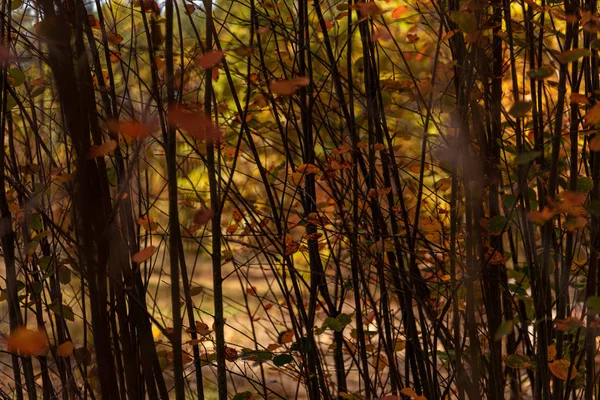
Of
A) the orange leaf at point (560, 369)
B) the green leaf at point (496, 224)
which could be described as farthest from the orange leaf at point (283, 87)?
the orange leaf at point (560, 369)

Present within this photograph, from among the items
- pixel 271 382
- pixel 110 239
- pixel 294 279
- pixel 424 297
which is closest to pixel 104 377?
pixel 110 239

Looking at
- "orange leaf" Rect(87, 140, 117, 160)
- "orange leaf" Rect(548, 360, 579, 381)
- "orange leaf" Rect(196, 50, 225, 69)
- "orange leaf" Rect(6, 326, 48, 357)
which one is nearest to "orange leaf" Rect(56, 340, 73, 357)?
"orange leaf" Rect(6, 326, 48, 357)

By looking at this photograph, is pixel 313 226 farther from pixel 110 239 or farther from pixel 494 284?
pixel 110 239

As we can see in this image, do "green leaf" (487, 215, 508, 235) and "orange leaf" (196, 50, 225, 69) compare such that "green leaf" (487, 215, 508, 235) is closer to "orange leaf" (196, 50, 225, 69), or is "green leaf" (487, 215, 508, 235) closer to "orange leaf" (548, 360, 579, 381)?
"orange leaf" (548, 360, 579, 381)

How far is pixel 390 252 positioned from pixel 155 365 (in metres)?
0.68

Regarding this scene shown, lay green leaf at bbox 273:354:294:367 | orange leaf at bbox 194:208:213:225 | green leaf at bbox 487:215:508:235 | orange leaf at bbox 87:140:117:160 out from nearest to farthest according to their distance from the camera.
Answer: orange leaf at bbox 87:140:117:160
orange leaf at bbox 194:208:213:225
green leaf at bbox 487:215:508:235
green leaf at bbox 273:354:294:367

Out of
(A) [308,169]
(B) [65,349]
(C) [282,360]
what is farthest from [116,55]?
(C) [282,360]

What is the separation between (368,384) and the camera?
1.97 metres

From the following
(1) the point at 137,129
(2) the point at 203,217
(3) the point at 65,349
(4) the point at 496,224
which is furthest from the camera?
(3) the point at 65,349

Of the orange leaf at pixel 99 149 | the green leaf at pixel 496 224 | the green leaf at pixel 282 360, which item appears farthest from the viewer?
the green leaf at pixel 282 360

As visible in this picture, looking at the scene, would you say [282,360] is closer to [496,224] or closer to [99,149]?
[496,224]

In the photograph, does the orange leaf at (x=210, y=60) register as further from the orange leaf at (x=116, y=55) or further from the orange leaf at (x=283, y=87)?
the orange leaf at (x=116, y=55)

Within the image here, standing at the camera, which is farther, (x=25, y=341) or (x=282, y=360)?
(x=282, y=360)

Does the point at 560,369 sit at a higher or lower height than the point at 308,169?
lower
